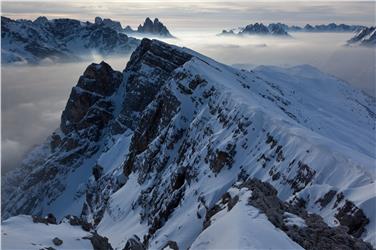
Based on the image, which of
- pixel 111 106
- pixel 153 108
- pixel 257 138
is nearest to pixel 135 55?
pixel 111 106

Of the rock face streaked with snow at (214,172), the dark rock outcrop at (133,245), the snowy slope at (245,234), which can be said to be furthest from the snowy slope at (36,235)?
the snowy slope at (245,234)

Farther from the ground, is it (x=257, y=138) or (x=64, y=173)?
(x=257, y=138)

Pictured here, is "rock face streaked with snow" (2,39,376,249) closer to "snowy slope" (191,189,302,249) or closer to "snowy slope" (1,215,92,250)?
"snowy slope" (191,189,302,249)

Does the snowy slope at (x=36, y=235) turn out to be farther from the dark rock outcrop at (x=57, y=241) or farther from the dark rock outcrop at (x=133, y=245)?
the dark rock outcrop at (x=133, y=245)

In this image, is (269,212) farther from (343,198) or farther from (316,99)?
(316,99)

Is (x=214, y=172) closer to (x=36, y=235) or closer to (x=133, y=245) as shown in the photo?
(x=133, y=245)

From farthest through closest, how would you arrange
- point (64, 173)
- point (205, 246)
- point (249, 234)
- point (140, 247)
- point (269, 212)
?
1. point (64, 173)
2. point (140, 247)
3. point (269, 212)
4. point (205, 246)
5. point (249, 234)

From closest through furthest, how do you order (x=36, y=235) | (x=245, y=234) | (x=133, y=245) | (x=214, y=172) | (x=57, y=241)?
(x=245, y=234), (x=57, y=241), (x=36, y=235), (x=133, y=245), (x=214, y=172)

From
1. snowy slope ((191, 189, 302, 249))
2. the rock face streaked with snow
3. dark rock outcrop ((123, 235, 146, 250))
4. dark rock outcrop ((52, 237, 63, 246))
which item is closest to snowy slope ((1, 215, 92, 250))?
dark rock outcrop ((52, 237, 63, 246))

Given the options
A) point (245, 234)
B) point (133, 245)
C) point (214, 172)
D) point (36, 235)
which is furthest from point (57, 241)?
point (214, 172)
